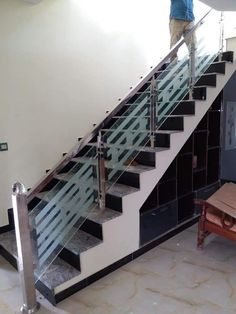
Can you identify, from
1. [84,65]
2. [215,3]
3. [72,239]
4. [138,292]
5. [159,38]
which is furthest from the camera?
[159,38]

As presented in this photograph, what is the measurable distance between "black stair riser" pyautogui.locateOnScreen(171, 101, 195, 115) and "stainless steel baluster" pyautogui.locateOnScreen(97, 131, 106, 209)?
3.89 ft

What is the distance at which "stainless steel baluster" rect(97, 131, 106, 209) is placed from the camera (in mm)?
2482

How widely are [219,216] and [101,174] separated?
1267mm

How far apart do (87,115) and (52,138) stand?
0.66 metres

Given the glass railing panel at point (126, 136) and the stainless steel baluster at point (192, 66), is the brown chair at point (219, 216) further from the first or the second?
the stainless steel baluster at point (192, 66)

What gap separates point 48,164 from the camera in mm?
3523

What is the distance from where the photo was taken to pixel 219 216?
274 centimetres

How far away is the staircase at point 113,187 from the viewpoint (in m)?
2.32

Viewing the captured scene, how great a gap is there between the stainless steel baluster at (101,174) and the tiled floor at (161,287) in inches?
26.5

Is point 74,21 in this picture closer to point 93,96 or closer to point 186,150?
point 93,96

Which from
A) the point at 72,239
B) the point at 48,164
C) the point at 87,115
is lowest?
the point at 72,239

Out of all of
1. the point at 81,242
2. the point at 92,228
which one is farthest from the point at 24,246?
the point at 92,228

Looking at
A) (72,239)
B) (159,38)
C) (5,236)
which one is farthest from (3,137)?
(159,38)

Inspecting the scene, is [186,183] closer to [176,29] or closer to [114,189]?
[114,189]
